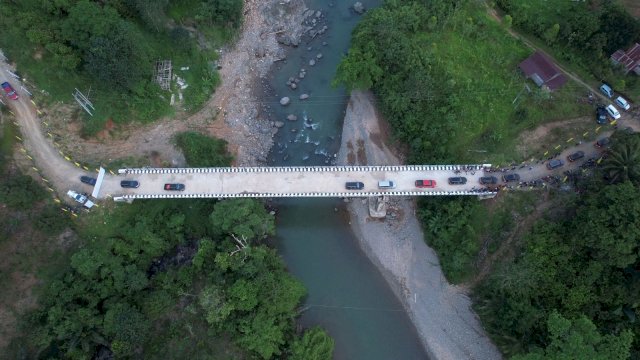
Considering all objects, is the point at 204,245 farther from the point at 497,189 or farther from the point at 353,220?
the point at 497,189

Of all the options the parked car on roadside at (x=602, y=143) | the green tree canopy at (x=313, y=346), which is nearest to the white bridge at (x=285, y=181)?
the parked car on roadside at (x=602, y=143)

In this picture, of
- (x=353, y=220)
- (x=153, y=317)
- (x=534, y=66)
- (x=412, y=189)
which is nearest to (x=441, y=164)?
(x=412, y=189)

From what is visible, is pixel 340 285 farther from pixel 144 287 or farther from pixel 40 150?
pixel 40 150

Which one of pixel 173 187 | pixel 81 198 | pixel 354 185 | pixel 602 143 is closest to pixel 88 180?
pixel 81 198

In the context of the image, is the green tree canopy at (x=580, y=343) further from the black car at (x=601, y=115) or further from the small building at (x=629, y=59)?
the small building at (x=629, y=59)

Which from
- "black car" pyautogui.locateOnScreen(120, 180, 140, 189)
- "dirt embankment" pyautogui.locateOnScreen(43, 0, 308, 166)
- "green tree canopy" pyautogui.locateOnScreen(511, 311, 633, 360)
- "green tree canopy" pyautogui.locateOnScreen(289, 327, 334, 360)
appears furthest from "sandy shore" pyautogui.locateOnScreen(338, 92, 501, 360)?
"black car" pyautogui.locateOnScreen(120, 180, 140, 189)

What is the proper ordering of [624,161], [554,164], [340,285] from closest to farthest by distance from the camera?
[624,161], [554,164], [340,285]
